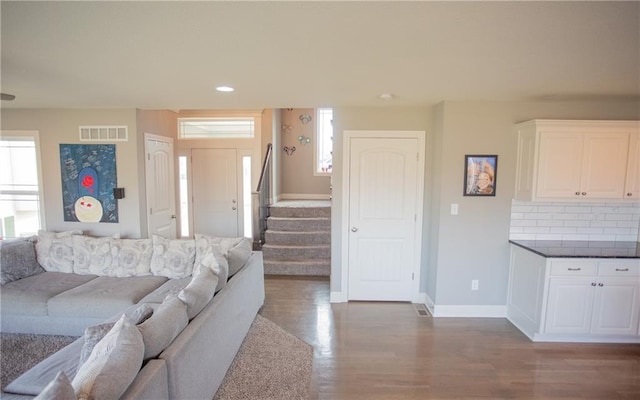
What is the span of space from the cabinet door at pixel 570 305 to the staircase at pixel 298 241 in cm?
283

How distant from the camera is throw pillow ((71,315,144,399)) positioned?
1227 millimetres

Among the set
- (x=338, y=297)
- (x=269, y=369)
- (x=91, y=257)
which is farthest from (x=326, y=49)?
(x=91, y=257)

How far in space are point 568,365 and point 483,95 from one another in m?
2.53

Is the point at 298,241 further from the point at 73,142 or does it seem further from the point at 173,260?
the point at 73,142

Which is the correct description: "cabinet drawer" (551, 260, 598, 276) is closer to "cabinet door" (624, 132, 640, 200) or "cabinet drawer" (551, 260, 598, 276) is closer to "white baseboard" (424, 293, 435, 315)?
"cabinet door" (624, 132, 640, 200)

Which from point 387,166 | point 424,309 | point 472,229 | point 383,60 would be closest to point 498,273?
point 472,229

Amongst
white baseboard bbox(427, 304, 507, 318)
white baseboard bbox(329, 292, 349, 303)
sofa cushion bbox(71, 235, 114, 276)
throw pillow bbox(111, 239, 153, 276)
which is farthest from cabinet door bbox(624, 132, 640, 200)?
sofa cushion bbox(71, 235, 114, 276)

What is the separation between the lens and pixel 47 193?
4074 mm

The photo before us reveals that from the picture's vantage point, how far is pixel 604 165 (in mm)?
3047

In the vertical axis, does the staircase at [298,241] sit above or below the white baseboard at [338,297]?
above

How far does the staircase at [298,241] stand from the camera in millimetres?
4918

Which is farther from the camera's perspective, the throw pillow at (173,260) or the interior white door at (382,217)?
the interior white door at (382,217)

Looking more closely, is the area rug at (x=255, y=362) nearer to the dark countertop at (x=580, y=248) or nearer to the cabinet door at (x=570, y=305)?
the cabinet door at (x=570, y=305)

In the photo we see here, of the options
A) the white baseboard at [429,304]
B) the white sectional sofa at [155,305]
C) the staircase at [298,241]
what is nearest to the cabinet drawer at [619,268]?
the white baseboard at [429,304]
